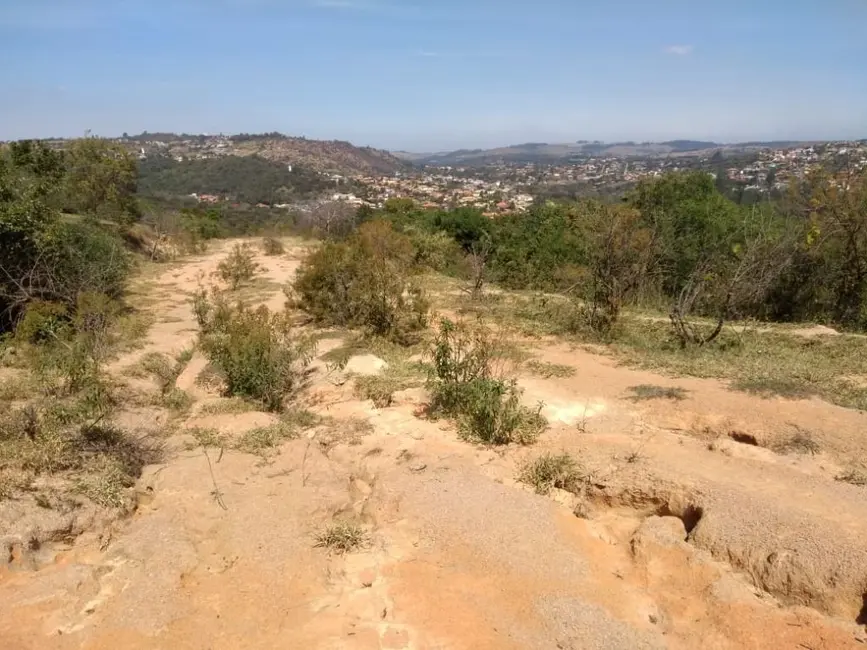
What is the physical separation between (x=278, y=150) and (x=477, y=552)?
78.6 m

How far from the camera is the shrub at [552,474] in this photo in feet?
19.4

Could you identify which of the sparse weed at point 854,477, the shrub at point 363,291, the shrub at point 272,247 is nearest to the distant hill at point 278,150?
the shrub at point 272,247

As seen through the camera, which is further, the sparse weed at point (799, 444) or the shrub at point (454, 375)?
the shrub at point (454, 375)

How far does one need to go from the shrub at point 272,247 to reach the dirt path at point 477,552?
17.4m

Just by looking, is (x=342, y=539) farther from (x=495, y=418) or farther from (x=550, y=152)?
(x=550, y=152)

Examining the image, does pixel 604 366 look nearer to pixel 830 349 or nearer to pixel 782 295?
pixel 830 349

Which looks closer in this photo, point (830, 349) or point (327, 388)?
point (327, 388)

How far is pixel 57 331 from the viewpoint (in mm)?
10125

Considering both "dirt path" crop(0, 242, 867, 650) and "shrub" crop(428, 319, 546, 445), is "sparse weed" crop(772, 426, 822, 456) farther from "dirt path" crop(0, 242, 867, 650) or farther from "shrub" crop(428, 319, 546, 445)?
"shrub" crop(428, 319, 546, 445)

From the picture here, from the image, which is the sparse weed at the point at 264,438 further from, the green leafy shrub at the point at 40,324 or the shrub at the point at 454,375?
the green leafy shrub at the point at 40,324

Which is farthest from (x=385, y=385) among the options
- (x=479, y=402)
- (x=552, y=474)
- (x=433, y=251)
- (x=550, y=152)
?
(x=550, y=152)

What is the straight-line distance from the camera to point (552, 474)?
235 inches

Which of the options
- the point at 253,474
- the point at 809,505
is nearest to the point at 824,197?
the point at 809,505

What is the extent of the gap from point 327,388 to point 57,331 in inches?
196
